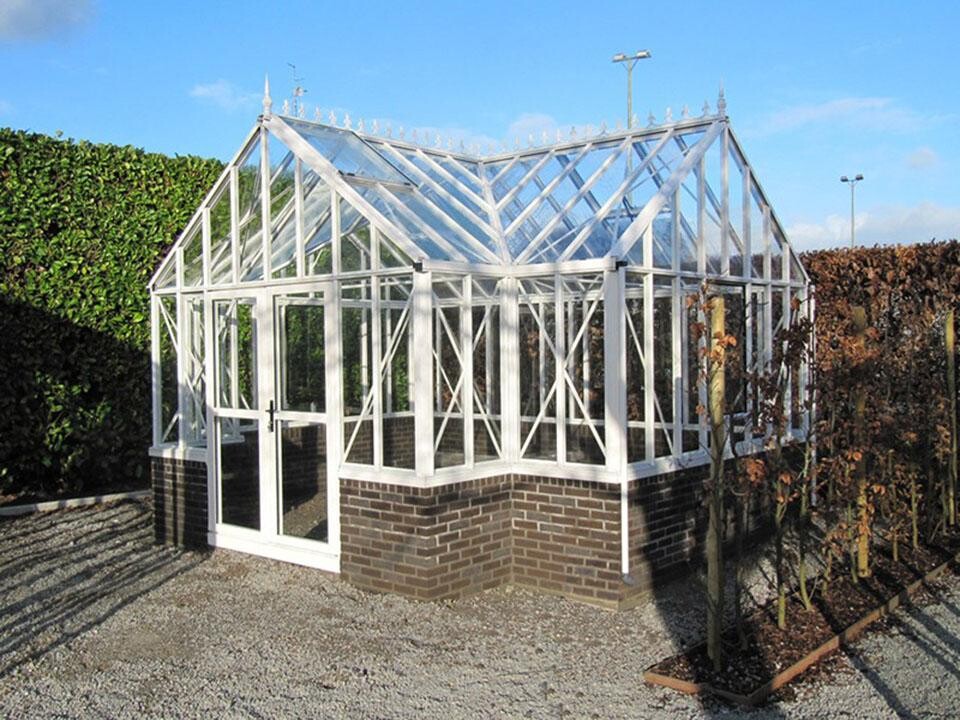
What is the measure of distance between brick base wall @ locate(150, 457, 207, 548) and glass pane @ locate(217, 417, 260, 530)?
0.19 metres

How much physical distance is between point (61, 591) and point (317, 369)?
2.65 meters

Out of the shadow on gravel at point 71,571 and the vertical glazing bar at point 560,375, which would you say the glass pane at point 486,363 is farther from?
the shadow on gravel at point 71,571

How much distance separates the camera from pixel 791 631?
614 centimetres

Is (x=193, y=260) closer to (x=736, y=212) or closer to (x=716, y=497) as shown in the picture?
(x=736, y=212)

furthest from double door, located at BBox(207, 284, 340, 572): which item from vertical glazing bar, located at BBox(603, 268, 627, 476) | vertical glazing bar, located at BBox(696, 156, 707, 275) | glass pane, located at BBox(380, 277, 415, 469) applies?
vertical glazing bar, located at BBox(696, 156, 707, 275)

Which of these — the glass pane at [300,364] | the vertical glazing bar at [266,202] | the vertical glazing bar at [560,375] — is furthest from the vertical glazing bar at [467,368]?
the vertical glazing bar at [266,202]

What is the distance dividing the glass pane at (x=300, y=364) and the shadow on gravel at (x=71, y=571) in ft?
5.25

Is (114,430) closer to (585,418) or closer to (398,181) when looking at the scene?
(398,181)

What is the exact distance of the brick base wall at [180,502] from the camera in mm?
8805

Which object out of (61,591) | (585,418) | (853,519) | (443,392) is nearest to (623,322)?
(585,418)

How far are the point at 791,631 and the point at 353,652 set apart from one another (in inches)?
106

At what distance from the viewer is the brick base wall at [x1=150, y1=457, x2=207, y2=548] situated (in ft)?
28.9

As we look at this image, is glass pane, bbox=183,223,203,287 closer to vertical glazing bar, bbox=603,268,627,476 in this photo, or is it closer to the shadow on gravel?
the shadow on gravel

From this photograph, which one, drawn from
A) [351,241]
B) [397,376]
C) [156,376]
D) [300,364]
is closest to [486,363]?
[397,376]
